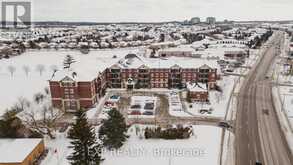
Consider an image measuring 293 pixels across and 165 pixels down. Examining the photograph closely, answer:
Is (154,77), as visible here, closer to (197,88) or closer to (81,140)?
(197,88)

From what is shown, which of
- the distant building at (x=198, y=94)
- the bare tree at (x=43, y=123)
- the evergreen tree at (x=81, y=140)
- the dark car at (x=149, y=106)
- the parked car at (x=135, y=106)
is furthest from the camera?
the distant building at (x=198, y=94)

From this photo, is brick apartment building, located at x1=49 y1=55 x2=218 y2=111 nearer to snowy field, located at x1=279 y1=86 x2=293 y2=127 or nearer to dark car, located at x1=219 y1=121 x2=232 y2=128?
snowy field, located at x1=279 y1=86 x2=293 y2=127

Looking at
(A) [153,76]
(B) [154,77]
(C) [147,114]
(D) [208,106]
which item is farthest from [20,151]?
(B) [154,77]

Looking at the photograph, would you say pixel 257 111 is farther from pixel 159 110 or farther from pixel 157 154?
pixel 157 154

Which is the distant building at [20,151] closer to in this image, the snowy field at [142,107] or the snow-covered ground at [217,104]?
the snowy field at [142,107]

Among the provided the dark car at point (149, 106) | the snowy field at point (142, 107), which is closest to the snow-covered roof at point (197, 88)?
the snowy field at point (142, 107)

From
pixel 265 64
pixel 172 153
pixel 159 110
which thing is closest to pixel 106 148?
pixel 172 153
